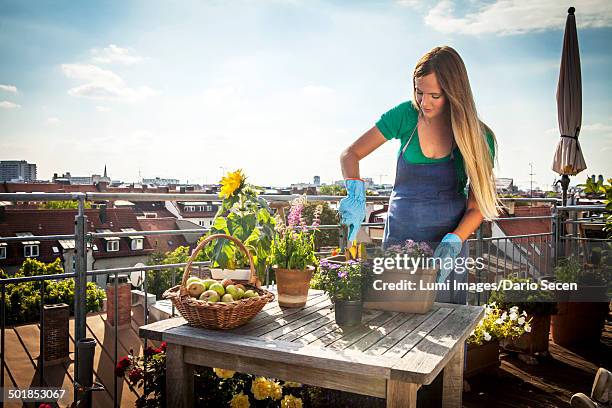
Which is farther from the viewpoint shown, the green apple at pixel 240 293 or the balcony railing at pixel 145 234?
the balcony railing at pixel 145 234

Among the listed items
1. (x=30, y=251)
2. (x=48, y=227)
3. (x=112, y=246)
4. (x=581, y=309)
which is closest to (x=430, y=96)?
(x=581, y=309)

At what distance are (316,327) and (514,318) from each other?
2058 mm

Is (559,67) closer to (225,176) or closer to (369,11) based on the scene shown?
(369,11)

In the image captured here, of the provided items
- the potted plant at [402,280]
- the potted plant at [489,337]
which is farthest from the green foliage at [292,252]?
the potted plant at [489,337]

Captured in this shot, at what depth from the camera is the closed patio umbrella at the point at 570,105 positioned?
473 cm

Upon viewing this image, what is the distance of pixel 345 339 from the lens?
1.46 meters

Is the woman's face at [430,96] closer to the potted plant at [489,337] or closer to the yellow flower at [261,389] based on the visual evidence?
the yellow flower at [261,389]

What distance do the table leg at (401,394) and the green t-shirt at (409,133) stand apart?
3.40 ft

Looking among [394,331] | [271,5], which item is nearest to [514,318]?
[394,331]

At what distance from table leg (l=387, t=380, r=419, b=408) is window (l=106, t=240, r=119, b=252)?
112ft

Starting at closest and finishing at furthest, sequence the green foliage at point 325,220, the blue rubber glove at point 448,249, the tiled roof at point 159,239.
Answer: the blue rubber glove at point 448,249 → the green foliage at point 325,220 → the tiled roof at point 159,239

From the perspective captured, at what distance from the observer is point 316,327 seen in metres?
1.60

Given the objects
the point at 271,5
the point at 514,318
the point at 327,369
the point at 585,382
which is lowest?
the point at 585,382

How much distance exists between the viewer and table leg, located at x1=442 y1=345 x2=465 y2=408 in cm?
185
